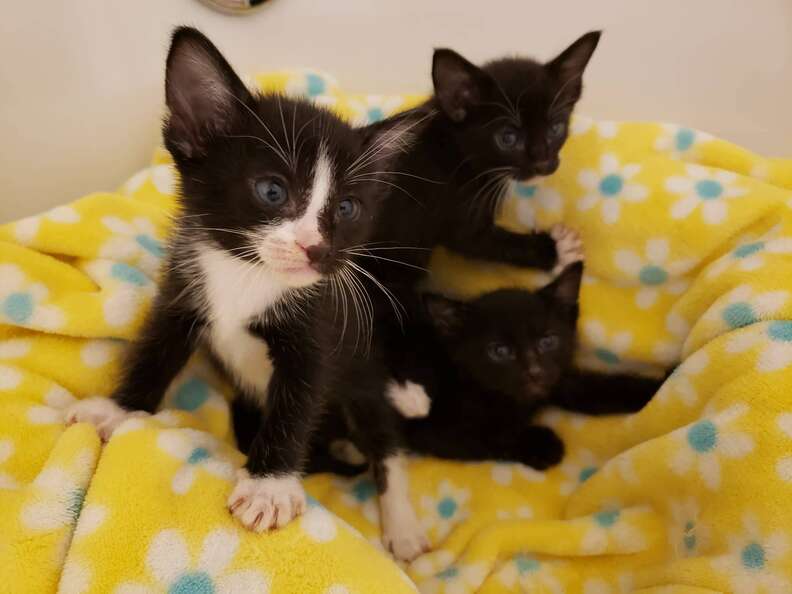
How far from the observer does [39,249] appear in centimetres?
156

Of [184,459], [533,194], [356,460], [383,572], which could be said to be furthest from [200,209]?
[533,194]

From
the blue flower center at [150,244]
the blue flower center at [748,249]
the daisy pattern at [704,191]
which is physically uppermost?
the daisy pattern at [704,191]

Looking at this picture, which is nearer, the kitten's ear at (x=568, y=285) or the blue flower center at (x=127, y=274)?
the blue flower center at (x=127, y=274)

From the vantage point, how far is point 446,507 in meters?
1.69

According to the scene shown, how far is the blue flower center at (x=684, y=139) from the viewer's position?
191 cm

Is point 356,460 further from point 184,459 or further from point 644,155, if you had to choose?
point 644,155

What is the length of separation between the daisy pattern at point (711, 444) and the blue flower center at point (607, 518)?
0.19 metres

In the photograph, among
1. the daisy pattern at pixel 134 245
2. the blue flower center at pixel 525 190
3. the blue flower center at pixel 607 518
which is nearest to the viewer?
the blue flower center at pixel 607 518

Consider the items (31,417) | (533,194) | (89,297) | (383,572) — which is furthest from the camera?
(533,194)

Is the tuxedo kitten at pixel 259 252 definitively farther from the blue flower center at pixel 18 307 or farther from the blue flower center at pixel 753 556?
the blue flower center at pixel 753 556

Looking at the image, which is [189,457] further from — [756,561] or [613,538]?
[756,561]

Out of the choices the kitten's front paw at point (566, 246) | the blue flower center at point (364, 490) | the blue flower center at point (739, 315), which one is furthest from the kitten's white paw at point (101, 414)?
the blue flower center at point (739, 315)

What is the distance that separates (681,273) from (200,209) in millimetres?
1279

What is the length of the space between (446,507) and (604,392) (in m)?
0.54
